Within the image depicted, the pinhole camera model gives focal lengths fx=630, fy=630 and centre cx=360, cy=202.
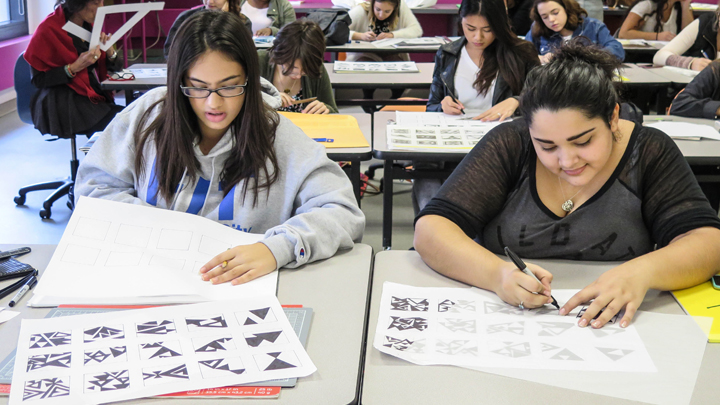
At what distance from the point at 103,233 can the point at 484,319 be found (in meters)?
0.75

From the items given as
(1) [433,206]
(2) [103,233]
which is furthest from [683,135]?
(2) [103,233]

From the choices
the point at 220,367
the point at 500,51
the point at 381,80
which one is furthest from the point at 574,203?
the point at 381,80

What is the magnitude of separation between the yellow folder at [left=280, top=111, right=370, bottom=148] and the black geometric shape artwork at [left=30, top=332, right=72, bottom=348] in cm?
129

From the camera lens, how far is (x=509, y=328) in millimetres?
1033

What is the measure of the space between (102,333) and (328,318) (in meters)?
0.36

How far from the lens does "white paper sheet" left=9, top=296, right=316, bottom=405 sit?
0.86 meters

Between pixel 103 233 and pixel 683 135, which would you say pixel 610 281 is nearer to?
pixel 103 233

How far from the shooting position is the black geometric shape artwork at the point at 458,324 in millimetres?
1029

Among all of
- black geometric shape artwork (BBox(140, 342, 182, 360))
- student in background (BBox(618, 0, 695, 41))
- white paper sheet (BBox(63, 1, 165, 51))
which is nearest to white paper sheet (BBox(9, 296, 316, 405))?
black geometric shape artwork (BBox(140, 342, 182, 360))

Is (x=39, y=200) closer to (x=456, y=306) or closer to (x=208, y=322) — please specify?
(x=208, y=322)

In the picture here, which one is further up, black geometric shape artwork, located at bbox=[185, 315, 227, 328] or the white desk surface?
the white desk surface

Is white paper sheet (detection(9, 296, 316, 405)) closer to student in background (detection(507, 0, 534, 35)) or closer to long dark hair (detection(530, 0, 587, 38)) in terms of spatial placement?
long dark hair (detection(530, 0, 587, 38))

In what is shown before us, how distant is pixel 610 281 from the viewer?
109 centimetres

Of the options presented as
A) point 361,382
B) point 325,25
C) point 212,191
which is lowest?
point 361,382
